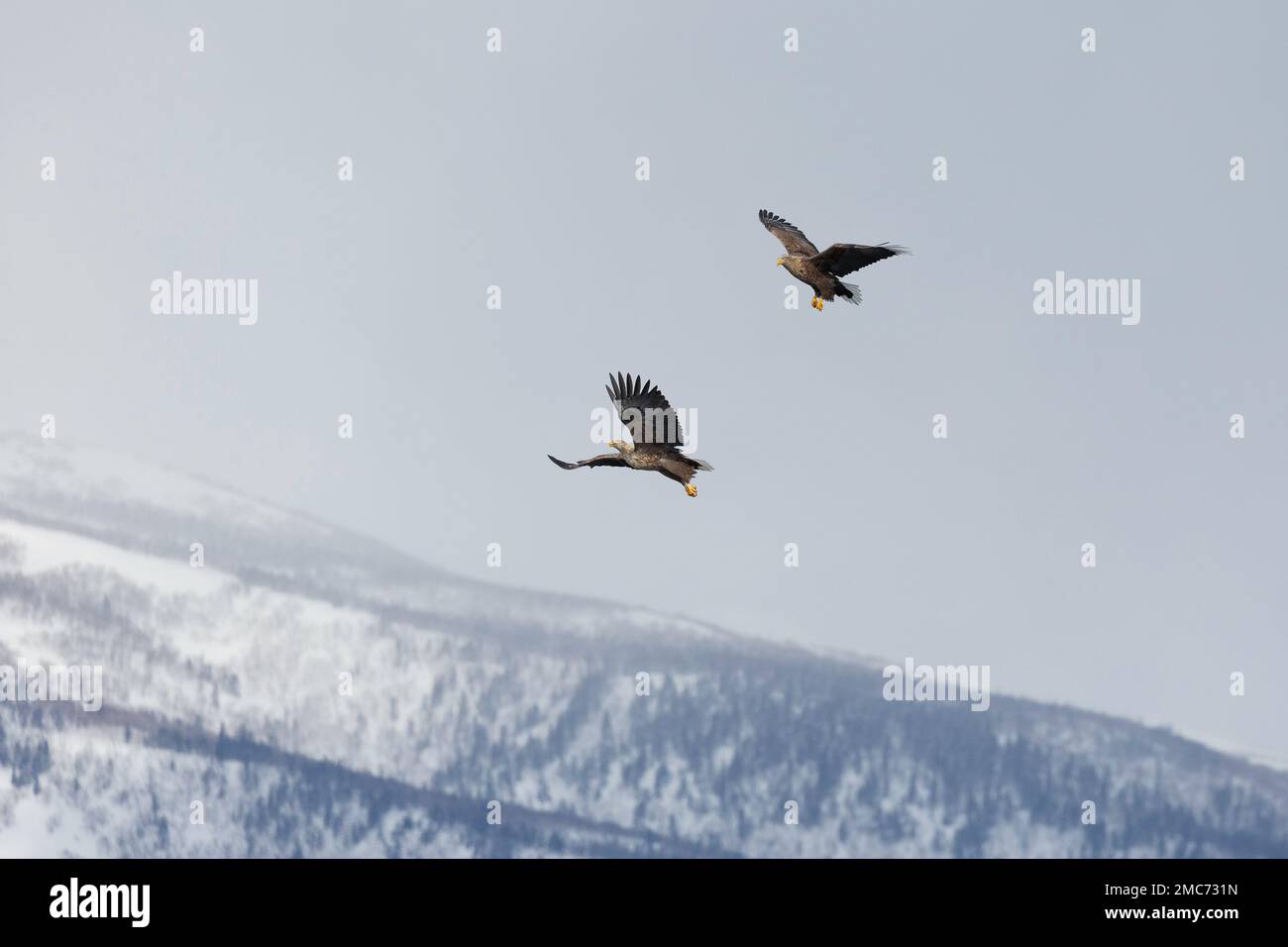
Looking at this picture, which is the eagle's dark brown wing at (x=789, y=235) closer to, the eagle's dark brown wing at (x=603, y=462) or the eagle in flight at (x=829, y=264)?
the eagle in flight at (x=829, y=264)

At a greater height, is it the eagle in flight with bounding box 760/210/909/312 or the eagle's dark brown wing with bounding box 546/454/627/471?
the eagle in flight with bounding box 760/210/909/312

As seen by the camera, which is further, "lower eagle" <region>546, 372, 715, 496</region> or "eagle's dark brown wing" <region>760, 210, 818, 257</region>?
"eagle's dark brown wing" <region>760, 210, 818, 257</region>

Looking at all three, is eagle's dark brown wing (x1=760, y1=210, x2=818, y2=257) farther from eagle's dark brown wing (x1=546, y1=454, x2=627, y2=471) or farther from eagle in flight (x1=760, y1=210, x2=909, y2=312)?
eagle's dark brown wing (x1=546, y1=454, x2=627, y2=471)

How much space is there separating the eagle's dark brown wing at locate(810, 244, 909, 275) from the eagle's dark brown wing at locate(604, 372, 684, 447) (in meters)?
8.16

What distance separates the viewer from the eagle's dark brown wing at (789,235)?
67.0 m

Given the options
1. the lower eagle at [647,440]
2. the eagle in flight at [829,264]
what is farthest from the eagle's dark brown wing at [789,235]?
the lower eagle at [647,440]

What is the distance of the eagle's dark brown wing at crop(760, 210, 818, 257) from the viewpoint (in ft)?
220

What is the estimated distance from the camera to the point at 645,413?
5888 centimetres

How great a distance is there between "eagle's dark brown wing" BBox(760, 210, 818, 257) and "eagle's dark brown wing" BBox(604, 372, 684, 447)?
9.26 meters

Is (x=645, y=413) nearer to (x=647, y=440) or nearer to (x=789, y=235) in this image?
(x=647, y=440)

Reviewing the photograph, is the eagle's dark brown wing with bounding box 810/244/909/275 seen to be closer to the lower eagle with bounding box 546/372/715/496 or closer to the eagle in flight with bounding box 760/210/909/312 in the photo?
the eagle in flight with bounding box 760/210/909/312

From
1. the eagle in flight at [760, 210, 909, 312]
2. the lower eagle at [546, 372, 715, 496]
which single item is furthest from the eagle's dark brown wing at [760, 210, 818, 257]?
the lower eagle at [546, 372, 715, 496]

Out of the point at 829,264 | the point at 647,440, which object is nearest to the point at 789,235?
the point at 829,264
